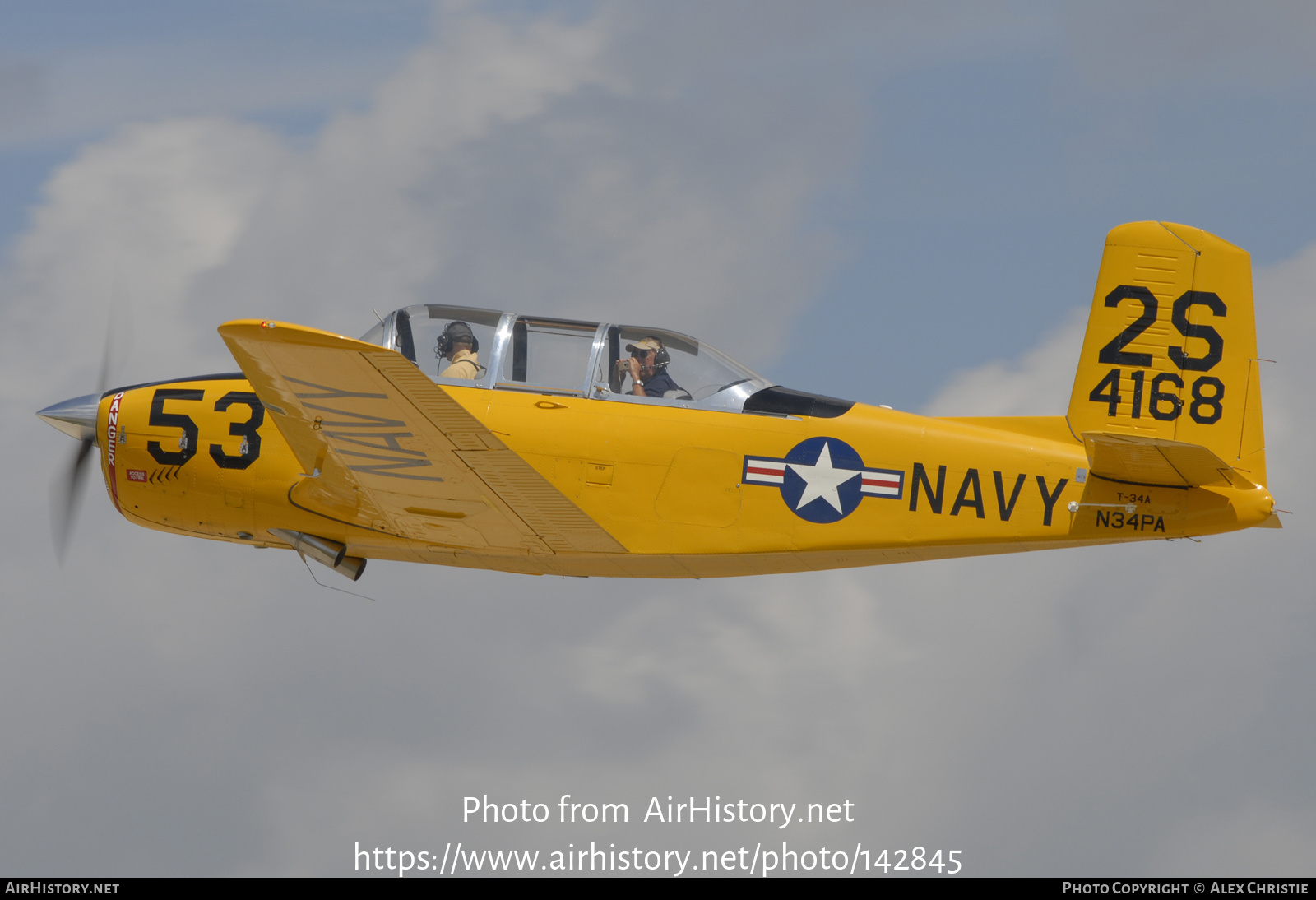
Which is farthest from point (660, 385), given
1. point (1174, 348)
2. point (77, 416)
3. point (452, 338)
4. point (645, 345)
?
point (77, 416)

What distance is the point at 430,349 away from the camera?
1202 cm

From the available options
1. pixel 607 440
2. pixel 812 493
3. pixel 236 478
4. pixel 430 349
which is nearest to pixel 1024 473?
pixel 812 493

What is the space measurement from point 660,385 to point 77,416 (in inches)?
200

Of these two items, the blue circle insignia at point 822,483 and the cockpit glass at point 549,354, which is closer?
the blue circle insignia at point 822,483

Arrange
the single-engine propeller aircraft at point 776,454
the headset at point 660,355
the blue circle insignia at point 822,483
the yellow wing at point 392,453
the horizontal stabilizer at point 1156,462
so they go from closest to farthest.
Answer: the yellow wing at point 392,453, the horizontal stabilizer at point 1156,462, the single-engine propeller aircraft at point 776,454, the blue circle insignia at point 822,483, the headset at point 660,355

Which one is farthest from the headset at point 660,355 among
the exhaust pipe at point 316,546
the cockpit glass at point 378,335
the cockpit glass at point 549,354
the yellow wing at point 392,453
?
the exhaust pipe at point 316,546

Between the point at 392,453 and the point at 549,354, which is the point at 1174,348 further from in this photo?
the point at 392,453

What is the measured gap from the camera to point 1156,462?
11.0 meters

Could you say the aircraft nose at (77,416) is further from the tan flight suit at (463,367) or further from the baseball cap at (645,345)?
the baseball cap at (645,345)

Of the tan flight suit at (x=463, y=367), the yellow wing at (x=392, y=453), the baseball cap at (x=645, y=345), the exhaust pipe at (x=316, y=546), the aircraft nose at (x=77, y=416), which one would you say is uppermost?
the baseball cap at (x=645, y=345)

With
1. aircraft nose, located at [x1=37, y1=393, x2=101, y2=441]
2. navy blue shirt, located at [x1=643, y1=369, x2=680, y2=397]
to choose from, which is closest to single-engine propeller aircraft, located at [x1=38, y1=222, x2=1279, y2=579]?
navy blue shirt, located at [x1=643, y1=369, x2=680, y2=397]

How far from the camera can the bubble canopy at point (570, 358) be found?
1170 centimetres

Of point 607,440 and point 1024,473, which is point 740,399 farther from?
point 1024,473

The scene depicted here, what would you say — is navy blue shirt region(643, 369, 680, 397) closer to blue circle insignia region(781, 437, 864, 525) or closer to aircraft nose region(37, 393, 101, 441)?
blue circle insignia region(781, 437, 864, 525)
